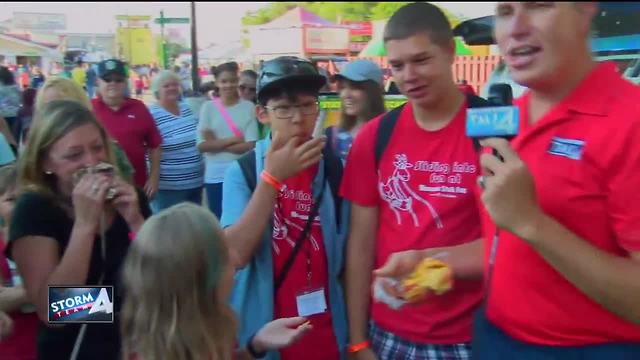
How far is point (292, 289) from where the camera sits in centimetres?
203

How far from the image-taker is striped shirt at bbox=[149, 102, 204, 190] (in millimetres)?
5051

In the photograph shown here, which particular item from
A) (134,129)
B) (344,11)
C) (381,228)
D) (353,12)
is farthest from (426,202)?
(344,11)

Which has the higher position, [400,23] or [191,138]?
[400,23]

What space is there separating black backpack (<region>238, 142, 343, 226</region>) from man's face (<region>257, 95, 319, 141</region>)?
114 mm

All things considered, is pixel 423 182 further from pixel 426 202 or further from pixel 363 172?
pixel 363 172

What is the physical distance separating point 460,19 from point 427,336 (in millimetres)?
926

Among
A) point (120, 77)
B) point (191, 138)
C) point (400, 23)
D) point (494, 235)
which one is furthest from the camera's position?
point (191, 138)

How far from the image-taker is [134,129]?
185 inches

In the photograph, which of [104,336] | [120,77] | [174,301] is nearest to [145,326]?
[174,301]

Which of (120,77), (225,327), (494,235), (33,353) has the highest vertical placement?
Result: (120,77)

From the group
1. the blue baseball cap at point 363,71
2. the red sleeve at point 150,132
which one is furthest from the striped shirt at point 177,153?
the blue baseball cap at point 363,71

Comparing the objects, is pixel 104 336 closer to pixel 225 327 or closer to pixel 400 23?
pixel 225 327

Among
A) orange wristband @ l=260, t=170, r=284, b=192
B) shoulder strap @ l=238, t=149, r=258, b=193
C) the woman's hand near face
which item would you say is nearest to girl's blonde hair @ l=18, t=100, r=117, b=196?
the woman's hand near face

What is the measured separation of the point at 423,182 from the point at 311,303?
21.5 inches
